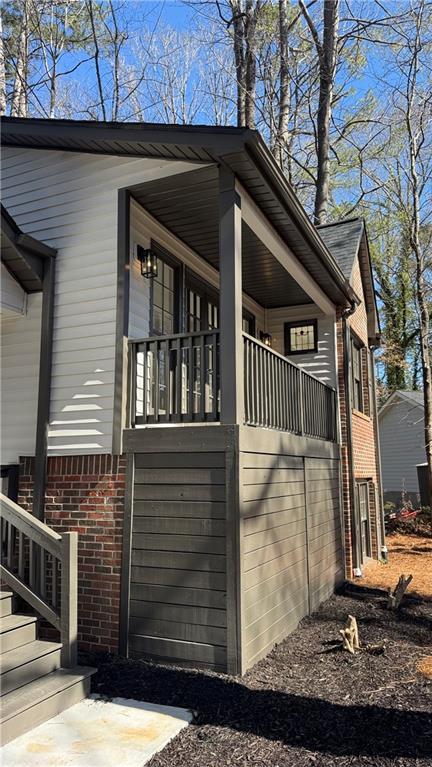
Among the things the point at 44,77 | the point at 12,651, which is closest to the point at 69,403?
the point at 12,651

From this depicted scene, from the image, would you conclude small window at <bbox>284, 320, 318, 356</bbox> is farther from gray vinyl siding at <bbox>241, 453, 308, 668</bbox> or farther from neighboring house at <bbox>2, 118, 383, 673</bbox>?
gray vinyl siding at <bbox>241, 453, 308, 668</bbox>

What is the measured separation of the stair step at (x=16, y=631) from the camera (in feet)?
14.2

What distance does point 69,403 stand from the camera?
588cm

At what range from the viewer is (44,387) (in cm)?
595

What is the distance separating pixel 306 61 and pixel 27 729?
19.4 meters

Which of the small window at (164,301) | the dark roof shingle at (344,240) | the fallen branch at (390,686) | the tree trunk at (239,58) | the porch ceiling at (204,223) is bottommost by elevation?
the fallen branch at (390,686)

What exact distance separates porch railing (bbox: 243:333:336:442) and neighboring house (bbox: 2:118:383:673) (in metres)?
0.03

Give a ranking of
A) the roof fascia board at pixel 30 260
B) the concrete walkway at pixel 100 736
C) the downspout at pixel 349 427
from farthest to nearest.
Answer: the downspout at pixel 349 427 → the roof fascia board at pixel 30 260 → the concrete walkway at pixel 100 736

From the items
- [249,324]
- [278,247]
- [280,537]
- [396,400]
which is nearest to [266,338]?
[249,324]

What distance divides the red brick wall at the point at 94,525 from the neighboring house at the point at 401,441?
19.1 meters

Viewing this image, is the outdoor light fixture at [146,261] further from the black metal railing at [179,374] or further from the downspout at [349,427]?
the downspout at [349,427]

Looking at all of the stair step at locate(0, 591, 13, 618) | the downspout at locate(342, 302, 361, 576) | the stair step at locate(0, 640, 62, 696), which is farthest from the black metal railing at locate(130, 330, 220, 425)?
the downspout at locate(342, 302, 361, 576)

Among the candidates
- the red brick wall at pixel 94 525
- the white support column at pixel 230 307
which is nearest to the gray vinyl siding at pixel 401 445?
the white support column at pixel 230 307

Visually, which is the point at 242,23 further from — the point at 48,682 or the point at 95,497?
the point at 48,682
